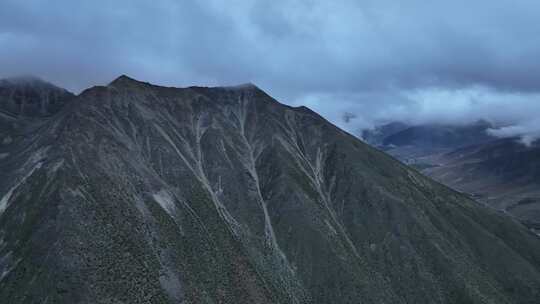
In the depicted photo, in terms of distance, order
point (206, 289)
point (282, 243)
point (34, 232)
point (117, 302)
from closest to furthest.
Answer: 1. point (117, 302)
2. point (34, 232)
3. point (206, 289)
4. point (282, 243)

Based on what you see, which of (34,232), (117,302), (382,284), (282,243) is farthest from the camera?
(282,243)

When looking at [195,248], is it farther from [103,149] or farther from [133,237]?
[103,149]

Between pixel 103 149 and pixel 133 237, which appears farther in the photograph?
pixel 103 149

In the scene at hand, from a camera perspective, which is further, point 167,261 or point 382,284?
point 382,284

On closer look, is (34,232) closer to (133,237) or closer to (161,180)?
(133,237)

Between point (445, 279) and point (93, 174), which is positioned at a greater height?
point (93, 174)

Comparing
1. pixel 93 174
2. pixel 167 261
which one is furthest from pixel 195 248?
pixel 93 174

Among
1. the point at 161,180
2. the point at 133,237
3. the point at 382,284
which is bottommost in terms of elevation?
the point at 382,284

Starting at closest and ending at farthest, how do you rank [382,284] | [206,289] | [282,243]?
1. [206,289]
2. [382,284]
3. [282,243]

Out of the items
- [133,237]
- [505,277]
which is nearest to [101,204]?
[133,237]
